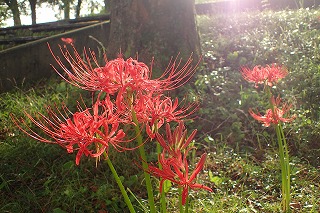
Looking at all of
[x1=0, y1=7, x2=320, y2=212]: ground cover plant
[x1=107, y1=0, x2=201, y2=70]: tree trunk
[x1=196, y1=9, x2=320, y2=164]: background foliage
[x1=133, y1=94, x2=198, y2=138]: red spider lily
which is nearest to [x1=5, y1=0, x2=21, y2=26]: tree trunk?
[x1=196, y1=9, x2=320, y2=164]: background foliage

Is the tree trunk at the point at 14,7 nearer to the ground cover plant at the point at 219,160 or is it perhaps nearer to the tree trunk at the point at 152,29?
the ground cover plant at the point at 219,160

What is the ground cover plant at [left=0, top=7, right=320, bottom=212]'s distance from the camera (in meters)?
2.80

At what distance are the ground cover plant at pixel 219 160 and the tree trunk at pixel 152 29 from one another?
48 cm

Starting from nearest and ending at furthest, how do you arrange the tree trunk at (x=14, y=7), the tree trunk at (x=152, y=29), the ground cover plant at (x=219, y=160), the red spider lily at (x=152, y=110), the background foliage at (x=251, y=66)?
the red spider lily at (x=152, y=110) → the ground cover plant at (x=219, y=160) → the background foliage at (x=251, y=66) → the tree trunk at (x=152, y=29) → the tree trunk at (x=14, y=7)

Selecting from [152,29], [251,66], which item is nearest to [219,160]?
[152,29]

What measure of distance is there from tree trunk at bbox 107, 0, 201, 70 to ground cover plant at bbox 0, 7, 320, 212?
48 centimetres

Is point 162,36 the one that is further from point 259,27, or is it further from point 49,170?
point 259,27

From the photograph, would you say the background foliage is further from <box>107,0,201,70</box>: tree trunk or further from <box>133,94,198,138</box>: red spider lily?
<box>133,94,198,138</box>: red spider lily

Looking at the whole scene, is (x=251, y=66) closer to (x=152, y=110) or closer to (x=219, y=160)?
(x=219, y=160)

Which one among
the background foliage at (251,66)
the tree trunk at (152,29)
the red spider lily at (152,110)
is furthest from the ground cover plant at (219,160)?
the red spider lily at (152,110)

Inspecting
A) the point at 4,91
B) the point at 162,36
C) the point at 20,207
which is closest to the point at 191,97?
the point at 162,36

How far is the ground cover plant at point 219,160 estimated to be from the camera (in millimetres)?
2797

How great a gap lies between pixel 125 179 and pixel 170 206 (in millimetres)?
485

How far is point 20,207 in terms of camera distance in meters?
2.78
